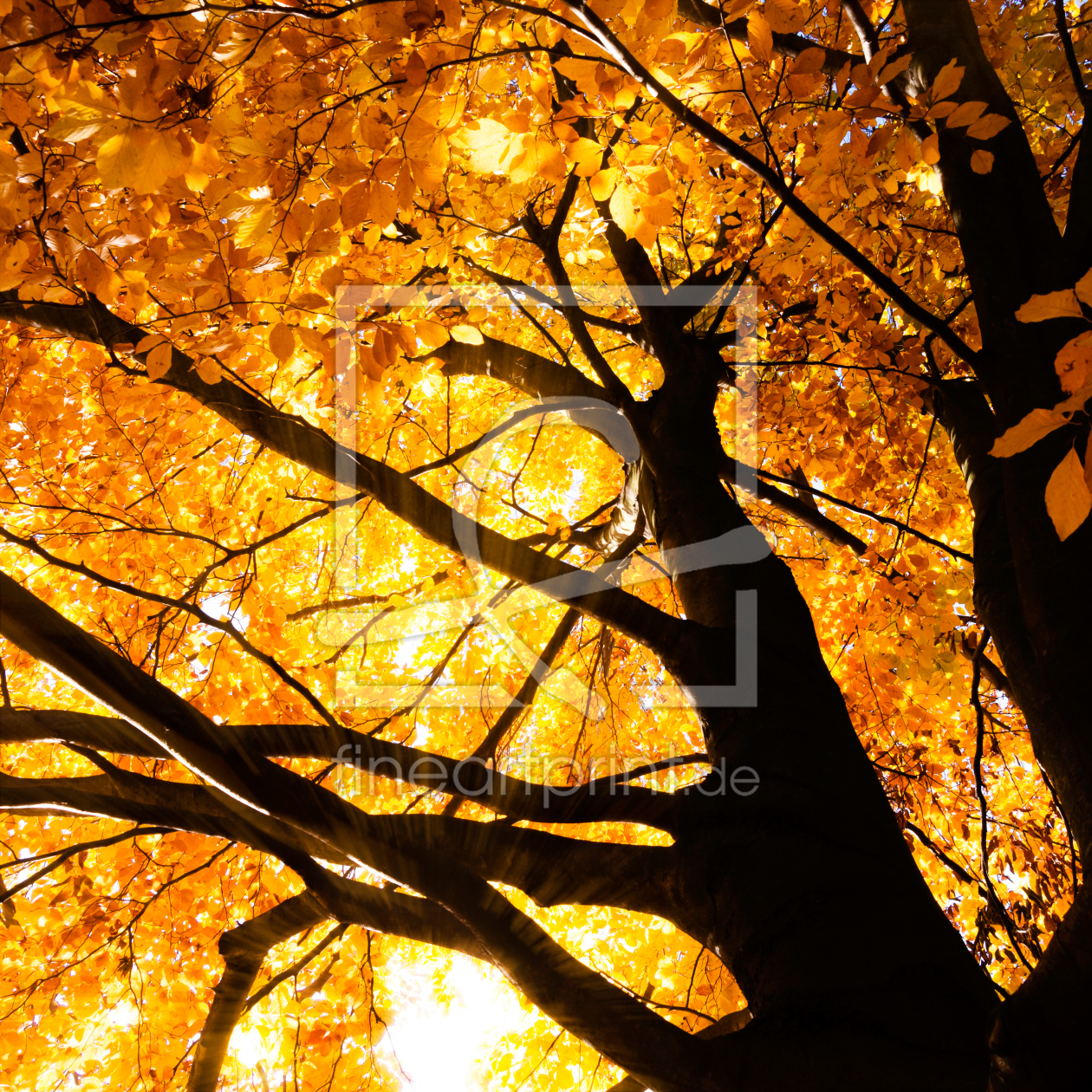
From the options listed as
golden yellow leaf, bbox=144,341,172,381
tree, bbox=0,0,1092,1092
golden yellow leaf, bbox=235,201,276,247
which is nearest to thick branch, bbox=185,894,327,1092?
tree, bbox=0,0,1092,1092

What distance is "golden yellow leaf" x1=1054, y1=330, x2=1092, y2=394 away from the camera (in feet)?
3.38

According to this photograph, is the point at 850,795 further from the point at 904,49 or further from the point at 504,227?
the point at 504,227

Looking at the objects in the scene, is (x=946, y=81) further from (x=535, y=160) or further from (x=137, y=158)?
(x=137, y=158)

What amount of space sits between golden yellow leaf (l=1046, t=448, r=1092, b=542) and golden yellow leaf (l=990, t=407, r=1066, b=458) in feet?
0.15

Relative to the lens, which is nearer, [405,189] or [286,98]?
[405,189]

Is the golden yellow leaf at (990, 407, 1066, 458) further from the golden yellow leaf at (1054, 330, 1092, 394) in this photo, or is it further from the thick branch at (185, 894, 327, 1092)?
the thick branch at (185, 894, 327, 1092)

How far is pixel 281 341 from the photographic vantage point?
1889 millimetres

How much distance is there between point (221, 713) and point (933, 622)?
4135 millimetres

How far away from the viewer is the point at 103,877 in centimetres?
446

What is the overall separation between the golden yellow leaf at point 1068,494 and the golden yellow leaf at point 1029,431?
0.15ft

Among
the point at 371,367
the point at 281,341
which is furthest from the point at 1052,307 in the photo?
the point at 281,341

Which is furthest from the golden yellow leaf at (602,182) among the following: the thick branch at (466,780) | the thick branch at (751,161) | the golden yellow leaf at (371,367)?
the thick branch at (466,780)

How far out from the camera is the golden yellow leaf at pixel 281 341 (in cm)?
186

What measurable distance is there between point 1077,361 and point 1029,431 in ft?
0.60
